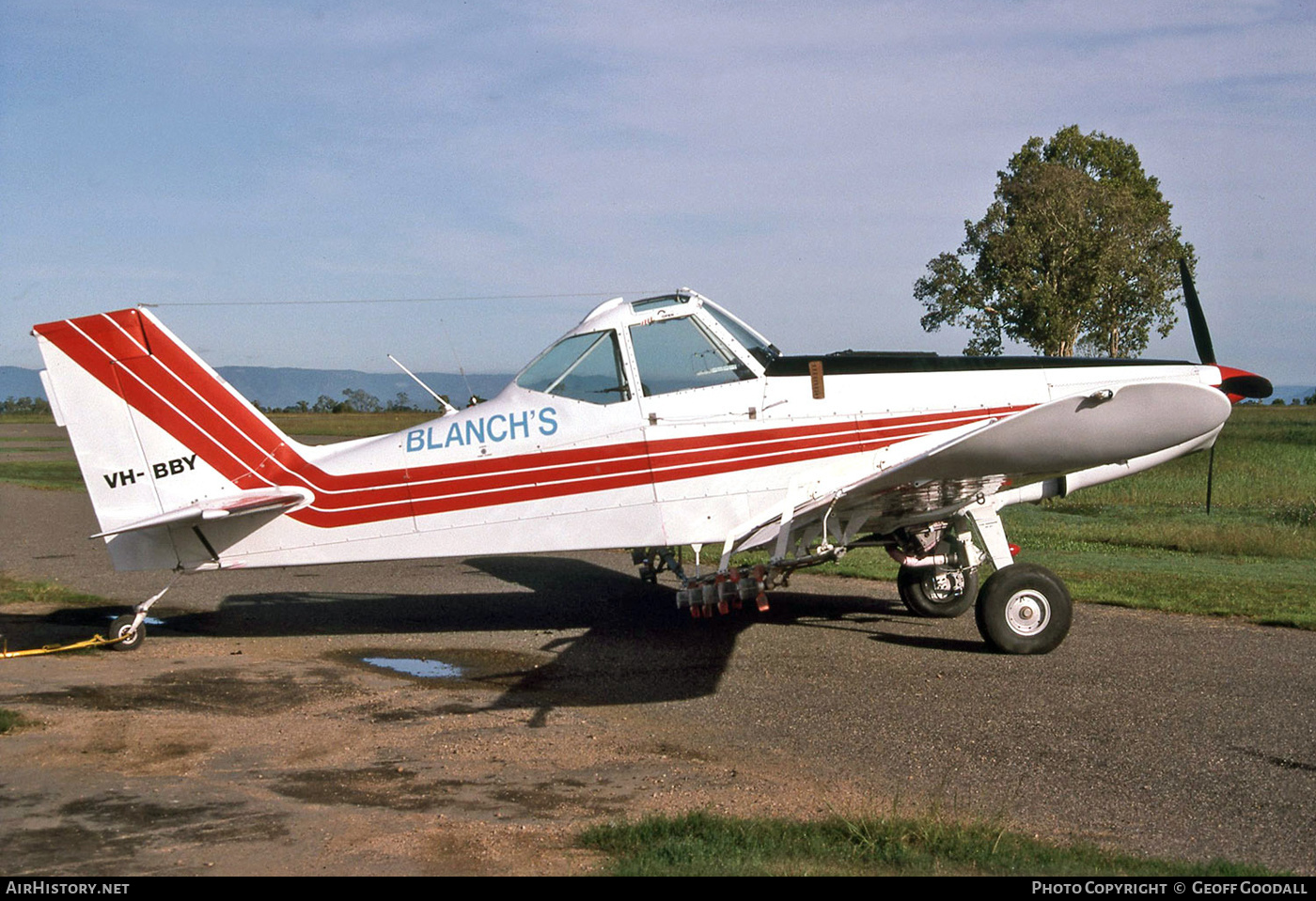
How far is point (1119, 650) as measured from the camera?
8.90m

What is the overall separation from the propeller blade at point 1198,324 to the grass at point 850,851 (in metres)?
5.88

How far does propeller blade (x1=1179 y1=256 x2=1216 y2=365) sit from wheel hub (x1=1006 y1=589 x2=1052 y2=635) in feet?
8.48

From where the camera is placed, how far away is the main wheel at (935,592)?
10.5m

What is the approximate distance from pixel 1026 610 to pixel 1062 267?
88.7 feet

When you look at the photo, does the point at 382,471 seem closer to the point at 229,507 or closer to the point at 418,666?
the point at 229,507

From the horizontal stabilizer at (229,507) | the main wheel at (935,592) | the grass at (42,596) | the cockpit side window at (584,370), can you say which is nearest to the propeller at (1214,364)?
the main wheel at (935,592)

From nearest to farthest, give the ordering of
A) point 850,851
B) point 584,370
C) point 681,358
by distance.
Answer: point 850,851 → point 681,358 → point 584,370

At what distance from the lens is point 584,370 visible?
9.08m

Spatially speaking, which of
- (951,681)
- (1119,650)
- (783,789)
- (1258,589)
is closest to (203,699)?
(783,789)

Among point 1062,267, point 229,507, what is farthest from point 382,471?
point 1062,267

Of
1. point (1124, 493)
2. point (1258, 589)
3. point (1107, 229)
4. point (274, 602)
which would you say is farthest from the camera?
point (1107, 229)

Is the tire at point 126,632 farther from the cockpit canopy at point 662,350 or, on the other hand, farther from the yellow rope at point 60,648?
the cockpit canopy at point 662,350
